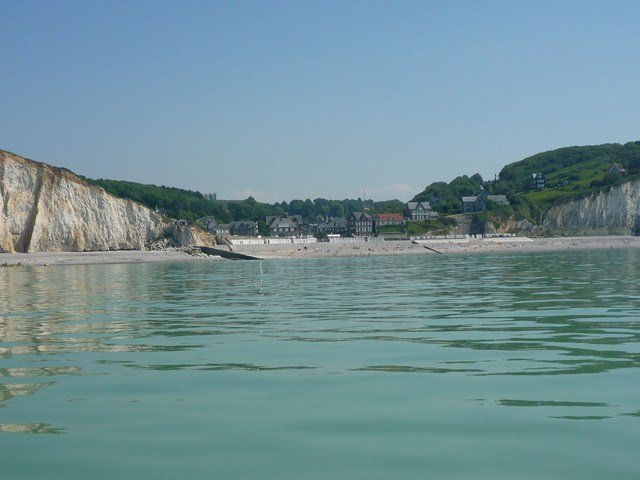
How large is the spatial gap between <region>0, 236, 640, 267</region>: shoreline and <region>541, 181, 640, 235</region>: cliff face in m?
13.7

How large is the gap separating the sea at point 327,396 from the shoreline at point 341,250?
6184 centimetres

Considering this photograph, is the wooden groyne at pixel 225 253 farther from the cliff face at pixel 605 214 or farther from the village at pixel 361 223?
the cliff face at pixel 605 214

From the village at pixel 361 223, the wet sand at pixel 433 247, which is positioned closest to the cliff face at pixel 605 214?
the wet sand at pixel 433 247

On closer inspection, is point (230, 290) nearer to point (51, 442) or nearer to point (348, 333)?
Result: point (348, 333)

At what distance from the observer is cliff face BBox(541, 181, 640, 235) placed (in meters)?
136

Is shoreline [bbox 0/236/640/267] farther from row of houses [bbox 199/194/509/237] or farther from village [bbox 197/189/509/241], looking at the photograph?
row of houses [bbox 199/194/509/237]

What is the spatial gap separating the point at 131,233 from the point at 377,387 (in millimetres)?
92399

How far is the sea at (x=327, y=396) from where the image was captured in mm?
7223

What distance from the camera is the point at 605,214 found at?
139 meters

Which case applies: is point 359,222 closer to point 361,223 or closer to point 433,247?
point 361,223

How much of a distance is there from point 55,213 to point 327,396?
85.9 metres

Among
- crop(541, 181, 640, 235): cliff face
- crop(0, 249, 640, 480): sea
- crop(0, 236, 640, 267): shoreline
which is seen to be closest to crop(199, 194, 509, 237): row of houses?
crop(541, 181, 640, 235): cliff face

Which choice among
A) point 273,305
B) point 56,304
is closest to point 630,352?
point 273,305

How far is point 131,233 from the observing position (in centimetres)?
9938
